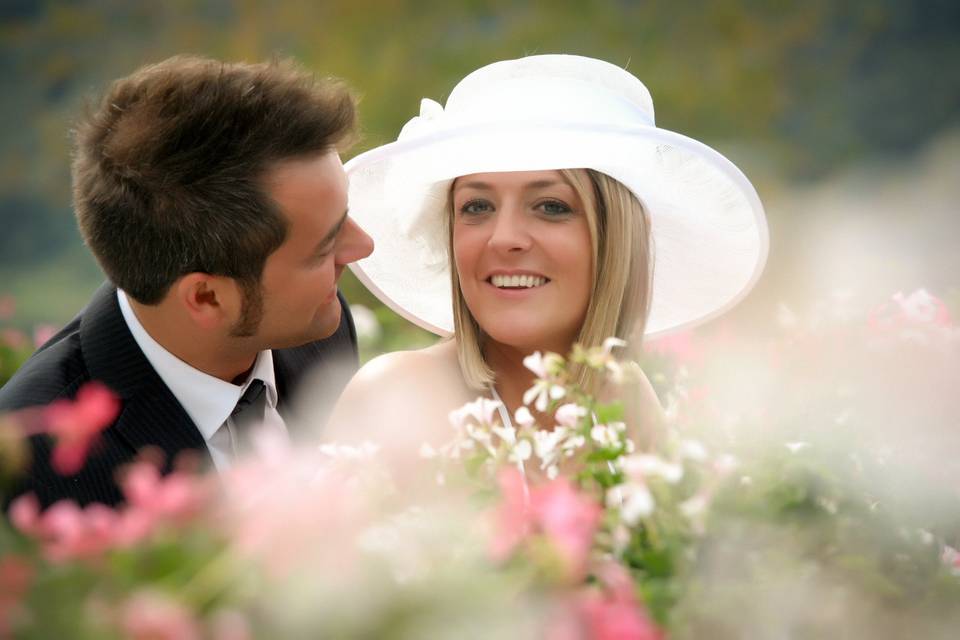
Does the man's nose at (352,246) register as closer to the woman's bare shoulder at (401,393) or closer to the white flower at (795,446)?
the woman's bare shoulder at (401,393)

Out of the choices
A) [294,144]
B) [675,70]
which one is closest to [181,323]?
[294,144]

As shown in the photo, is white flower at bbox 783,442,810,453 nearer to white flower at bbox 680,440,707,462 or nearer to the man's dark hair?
white flower at bbox 680,440,707,462

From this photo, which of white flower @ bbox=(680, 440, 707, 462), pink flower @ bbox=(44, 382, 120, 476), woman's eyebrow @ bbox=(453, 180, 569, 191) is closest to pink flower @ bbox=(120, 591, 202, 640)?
pink flower @ bbox=(44, 382, 120, 476)

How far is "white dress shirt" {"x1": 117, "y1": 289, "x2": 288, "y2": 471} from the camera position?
9.11 feet

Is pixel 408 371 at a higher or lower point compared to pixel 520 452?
lower

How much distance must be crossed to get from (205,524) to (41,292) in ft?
44.6

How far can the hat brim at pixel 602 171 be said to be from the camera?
2684 mm

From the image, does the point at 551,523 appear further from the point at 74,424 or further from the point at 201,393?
the point at 201,393

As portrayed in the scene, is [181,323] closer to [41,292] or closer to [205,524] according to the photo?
[205,524]

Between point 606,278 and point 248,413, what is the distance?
107 centimetres

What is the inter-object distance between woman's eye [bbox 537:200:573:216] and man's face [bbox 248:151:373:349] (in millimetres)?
516

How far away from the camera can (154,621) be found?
83 centimetres

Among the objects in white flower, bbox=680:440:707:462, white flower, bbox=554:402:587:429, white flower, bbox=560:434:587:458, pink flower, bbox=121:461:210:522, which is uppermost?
pink flower, bbox=121:461:210:522

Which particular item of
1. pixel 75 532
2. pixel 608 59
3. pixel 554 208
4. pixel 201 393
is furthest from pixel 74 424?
pixel 608 59
